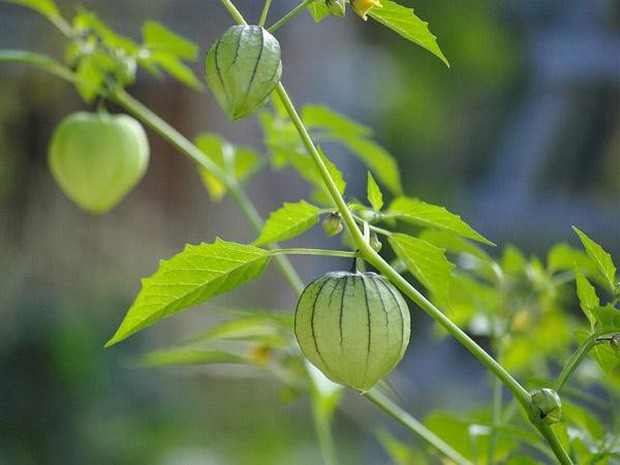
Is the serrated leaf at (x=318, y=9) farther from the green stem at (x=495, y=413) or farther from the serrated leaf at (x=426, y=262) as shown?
the green stem at (x=495, y=413)

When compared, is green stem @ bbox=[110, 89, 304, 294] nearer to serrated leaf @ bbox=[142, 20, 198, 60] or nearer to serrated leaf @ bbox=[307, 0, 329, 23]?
serrated leaf @ bbox=[142, 20, 198, 60]

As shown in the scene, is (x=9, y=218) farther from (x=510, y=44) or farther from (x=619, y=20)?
(x=619, y=20)

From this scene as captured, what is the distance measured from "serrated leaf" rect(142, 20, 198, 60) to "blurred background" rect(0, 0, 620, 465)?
174 cm

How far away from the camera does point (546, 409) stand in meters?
0.38

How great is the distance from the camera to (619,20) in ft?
9.00

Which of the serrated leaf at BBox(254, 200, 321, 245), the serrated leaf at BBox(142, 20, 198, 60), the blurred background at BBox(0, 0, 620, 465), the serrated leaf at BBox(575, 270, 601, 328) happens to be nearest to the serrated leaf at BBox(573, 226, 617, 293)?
the serrated leaf at BBox(575, 270, 601, 328)

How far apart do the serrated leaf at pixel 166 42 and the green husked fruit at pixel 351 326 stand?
308mm

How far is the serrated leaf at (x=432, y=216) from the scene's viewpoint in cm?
42

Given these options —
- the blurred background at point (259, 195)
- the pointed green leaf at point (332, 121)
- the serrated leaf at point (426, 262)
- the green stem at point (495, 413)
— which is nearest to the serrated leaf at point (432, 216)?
the serrated leaf at point (426, 262)

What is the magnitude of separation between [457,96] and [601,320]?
257 cm

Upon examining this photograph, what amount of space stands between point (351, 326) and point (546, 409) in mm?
78

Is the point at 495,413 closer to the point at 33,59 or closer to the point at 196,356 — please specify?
the point at 196,356

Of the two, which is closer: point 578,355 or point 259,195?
point 578,355

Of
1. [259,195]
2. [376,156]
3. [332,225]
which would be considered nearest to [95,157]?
[376,156]
